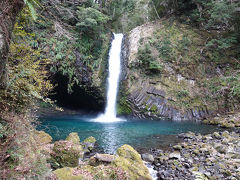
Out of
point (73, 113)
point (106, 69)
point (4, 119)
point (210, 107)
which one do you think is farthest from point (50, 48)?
point (210, 107)

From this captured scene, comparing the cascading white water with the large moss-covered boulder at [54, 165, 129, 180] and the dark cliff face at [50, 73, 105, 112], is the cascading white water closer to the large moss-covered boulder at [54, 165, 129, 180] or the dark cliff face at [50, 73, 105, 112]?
the dark cliff face at [50, 73, 105, 112]

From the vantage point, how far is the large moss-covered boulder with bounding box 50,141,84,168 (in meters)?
4.97

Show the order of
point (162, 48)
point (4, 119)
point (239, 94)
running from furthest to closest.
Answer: point (162, 48), point (239, 94), point (4, 119)

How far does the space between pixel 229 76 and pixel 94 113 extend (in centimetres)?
1584

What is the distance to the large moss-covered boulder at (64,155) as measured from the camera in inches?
196

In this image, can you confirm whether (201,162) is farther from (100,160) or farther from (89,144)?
(89,144)

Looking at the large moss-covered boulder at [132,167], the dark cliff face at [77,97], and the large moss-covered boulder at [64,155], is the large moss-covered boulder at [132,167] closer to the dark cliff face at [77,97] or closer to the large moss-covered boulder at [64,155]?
the large moss-covered boulder at [64,155]

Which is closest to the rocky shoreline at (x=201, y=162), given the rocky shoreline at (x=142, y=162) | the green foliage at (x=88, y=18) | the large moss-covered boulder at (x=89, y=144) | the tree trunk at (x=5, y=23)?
Answer: the rocky shoreline at (x=142, y=162)

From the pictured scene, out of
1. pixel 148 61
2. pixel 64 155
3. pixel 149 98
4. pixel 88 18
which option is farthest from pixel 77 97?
pixel 64 155

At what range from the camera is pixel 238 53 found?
706 inches

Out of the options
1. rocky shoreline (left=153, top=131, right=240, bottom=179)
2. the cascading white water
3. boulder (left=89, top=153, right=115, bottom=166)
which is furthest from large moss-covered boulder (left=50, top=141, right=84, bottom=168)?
the cascading white water

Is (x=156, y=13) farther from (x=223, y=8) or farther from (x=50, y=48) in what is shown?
(x=50, y=48)

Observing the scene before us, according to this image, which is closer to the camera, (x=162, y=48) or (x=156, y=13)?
(x=162, y=48)

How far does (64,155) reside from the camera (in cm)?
505
